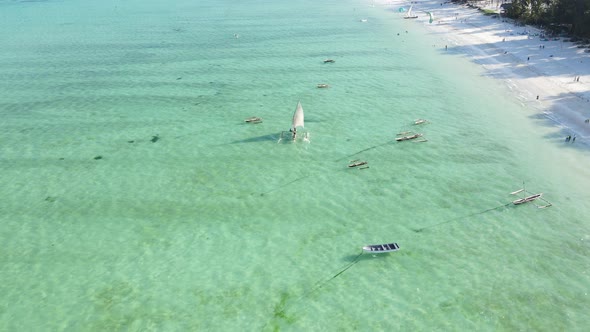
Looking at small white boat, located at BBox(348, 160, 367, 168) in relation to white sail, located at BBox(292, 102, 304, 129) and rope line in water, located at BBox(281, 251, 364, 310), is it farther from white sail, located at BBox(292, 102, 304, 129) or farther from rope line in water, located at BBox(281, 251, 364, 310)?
rope line in water, located at BBox(281, 251, 364, 310)

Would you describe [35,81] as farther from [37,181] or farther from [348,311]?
[348,311]

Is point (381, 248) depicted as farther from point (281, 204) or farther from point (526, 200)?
point (526, 200)

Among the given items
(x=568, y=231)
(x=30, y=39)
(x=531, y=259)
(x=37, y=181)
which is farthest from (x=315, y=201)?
(x=30, y=39)

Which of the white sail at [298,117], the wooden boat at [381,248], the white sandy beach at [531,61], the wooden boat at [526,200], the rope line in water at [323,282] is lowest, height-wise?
the rope line in water at [323,282]

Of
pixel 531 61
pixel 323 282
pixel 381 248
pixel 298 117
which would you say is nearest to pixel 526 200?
pixel 381 248

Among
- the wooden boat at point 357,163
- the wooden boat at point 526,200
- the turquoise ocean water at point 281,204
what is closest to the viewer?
the turquoise ocean water at point 281,204

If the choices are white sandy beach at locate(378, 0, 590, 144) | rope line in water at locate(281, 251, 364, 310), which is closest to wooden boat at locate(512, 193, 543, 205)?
white sandy beach at locate(378, 0, 590, 144)

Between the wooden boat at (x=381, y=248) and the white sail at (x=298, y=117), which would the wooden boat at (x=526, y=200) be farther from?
the white sail at (x=298, y=117)

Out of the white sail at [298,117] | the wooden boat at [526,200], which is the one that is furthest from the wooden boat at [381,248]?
the white sail at [298,117]
